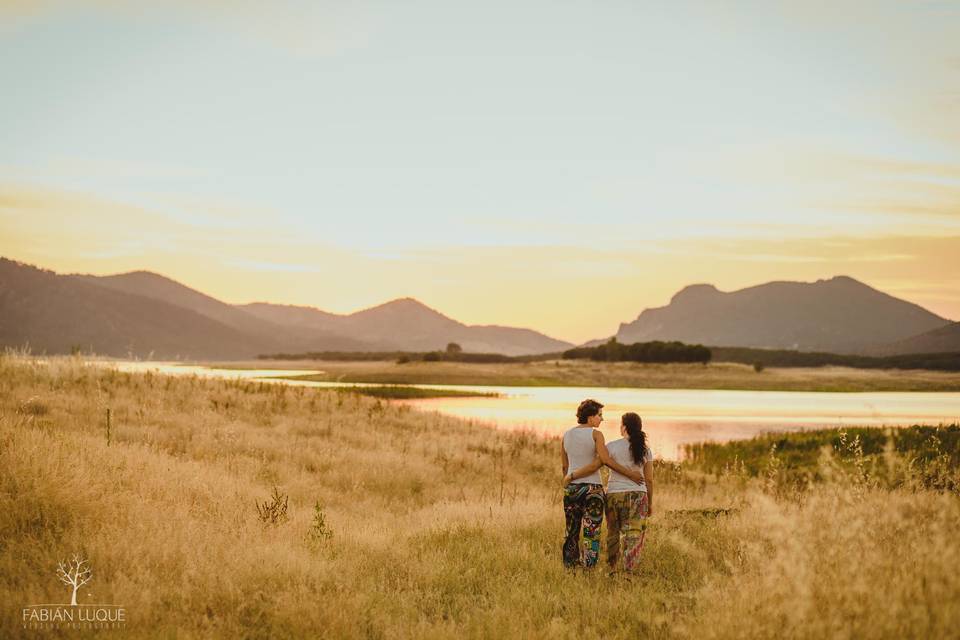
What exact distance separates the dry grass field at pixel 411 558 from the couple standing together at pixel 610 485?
47 cm

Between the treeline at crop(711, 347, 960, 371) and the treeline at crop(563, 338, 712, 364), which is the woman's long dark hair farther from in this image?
the treeline at crop(711, 347, 960, 371)

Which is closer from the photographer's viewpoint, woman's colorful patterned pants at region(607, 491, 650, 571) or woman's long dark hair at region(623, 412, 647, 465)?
woman's long dark hair at region(623, 412, 647, 465)

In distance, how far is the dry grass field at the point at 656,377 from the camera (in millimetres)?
91562

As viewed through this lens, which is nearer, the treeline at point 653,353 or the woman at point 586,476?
the woman at point 586,476

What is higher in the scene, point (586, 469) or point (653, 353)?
point (653, 353)

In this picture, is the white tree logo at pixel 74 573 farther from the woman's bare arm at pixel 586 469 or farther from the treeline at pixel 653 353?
the treeline at pixel 653 353

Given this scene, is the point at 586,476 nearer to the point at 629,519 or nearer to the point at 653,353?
the point at 629,519

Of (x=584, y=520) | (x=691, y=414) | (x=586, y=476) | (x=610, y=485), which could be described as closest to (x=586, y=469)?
(x=586, y=476)

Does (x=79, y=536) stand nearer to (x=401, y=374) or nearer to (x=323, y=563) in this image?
(x=323, y=563)

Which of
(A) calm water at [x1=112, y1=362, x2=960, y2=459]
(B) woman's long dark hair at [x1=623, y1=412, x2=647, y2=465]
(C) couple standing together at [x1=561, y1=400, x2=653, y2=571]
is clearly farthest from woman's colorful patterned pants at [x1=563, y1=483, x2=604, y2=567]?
(A) calm water at [x1=112, y1=362, x2=960, y2=459]

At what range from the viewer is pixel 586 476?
30.4 ft

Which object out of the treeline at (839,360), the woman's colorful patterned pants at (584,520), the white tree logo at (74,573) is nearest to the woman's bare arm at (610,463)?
the woman's colorful patterned pants at (584,520)

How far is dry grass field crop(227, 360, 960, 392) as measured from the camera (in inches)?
3605

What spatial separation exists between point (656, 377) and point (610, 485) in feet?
296
